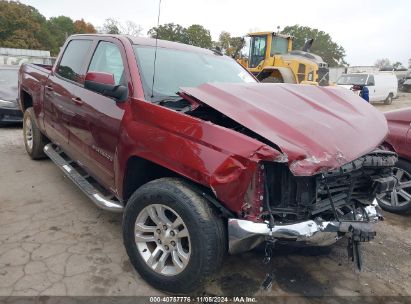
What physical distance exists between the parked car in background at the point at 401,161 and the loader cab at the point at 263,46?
10.2m

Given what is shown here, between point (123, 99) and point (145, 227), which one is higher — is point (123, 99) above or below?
above

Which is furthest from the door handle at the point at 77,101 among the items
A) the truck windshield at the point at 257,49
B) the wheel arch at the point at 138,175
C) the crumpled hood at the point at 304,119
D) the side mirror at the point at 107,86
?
the truck windshield at the point at 257,49

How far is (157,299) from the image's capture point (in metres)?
2.69

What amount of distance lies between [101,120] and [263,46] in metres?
12.1

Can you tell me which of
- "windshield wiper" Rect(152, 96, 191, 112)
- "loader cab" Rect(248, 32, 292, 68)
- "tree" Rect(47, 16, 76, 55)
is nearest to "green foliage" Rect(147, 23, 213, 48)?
"windshield wiper" Rect(152, 96, 191, 112)

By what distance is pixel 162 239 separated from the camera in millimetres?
2734

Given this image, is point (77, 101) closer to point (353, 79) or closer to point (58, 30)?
point (353, 79)

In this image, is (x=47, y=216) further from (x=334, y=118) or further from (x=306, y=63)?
(x=306, y=63)

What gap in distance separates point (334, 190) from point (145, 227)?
56.0 inches

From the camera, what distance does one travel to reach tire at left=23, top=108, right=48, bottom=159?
219 inches

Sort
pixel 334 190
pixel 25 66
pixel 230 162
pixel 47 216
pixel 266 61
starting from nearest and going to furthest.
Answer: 1. pixel 230 162
2. pixel 334 190
3. pixel 47 216
4. pixel 25 66
5. pixel 266 61

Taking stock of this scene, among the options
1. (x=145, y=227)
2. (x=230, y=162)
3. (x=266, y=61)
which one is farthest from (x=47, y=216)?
(x=266, y=61)

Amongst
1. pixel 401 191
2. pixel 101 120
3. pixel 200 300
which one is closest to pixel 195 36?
pixel 401 191

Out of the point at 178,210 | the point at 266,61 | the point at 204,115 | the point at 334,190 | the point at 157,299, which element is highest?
the point at 266,61
